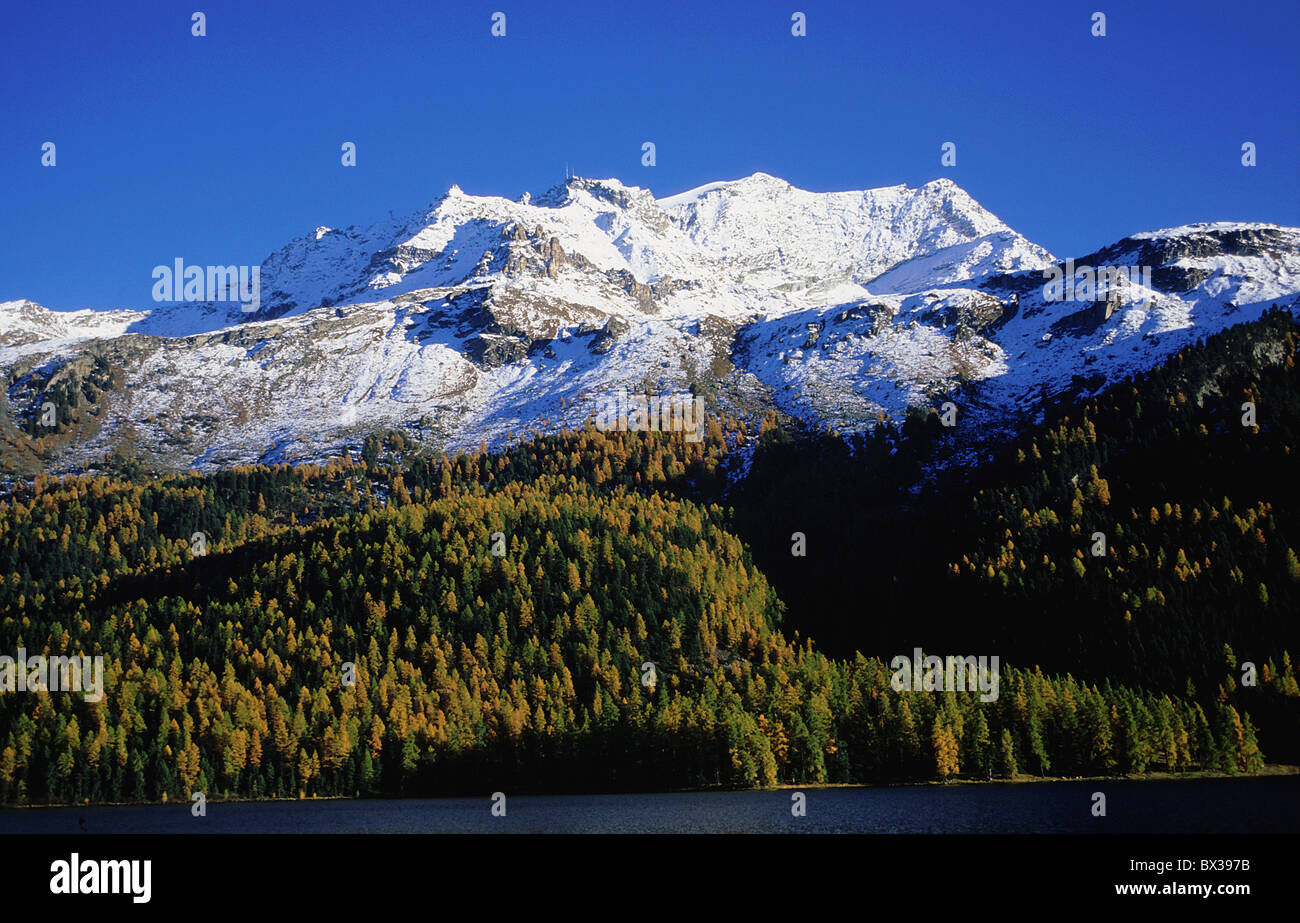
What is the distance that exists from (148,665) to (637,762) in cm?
9056

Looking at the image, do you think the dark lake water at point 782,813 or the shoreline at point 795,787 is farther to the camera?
the shoreline at point 795,787

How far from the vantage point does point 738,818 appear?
105m

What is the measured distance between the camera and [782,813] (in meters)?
108

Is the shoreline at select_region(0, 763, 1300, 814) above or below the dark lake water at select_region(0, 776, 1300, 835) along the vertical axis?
below

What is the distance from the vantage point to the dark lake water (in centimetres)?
9425

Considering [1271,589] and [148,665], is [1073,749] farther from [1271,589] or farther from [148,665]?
[148,665]

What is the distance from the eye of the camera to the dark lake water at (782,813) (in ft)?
309

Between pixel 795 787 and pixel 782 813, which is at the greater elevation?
pixel 782 813

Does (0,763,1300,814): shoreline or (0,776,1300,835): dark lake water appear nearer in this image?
(0,776,1300,835): dark lake water

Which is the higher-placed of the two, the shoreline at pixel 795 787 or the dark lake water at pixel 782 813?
the dark lake water at pixel 782 813

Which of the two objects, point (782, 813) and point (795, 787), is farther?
point (795, 787)
